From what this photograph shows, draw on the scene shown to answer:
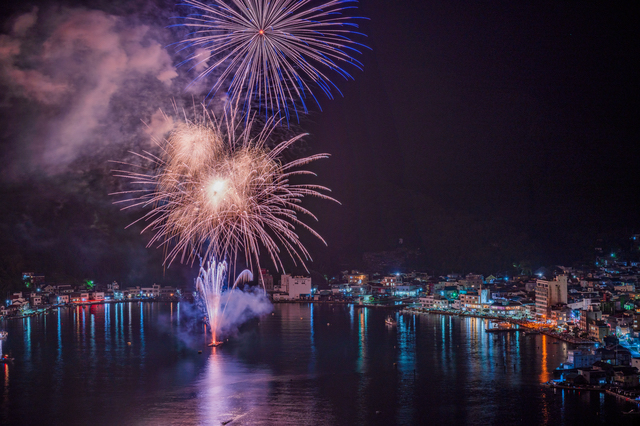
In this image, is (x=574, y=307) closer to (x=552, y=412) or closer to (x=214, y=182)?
(x=552, y=412)

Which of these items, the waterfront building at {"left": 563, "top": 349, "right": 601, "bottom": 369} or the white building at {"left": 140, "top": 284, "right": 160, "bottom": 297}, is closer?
the waterfront building at {"left": 563, "top": 349, "right": 601, "bottom": 369}

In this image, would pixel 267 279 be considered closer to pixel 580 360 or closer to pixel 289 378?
pixel 289 378

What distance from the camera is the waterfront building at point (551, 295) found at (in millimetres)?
20172

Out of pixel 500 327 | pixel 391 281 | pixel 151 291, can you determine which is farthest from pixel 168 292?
pixel 500 327

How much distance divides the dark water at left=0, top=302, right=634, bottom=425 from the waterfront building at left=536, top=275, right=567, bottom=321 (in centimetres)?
350

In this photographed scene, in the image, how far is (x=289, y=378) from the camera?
1155 cm

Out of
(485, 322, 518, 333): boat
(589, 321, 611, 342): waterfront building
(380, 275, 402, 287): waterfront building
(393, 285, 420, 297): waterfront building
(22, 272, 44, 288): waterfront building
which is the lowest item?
(393, 285, 420, 297): waterfront building

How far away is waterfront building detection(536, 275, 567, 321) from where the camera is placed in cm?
2017

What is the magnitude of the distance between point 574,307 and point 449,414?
12.2 meters

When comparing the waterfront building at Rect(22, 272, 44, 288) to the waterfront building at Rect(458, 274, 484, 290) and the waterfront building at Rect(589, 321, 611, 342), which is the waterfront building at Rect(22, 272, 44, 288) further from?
the waterfront building at Rect(589, 321, 611, 342)

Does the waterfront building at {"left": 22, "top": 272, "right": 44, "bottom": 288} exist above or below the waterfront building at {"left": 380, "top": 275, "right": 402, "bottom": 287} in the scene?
above

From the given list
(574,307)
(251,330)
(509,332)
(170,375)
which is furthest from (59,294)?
(574,307)

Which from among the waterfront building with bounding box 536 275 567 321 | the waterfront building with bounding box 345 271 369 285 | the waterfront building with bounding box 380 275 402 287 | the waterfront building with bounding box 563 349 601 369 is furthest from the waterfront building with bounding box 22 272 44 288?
the waterfront building with bounding box 563 349 601 369

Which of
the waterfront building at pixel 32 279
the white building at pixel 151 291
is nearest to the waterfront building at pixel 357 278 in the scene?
the white building at pixel 151 291
